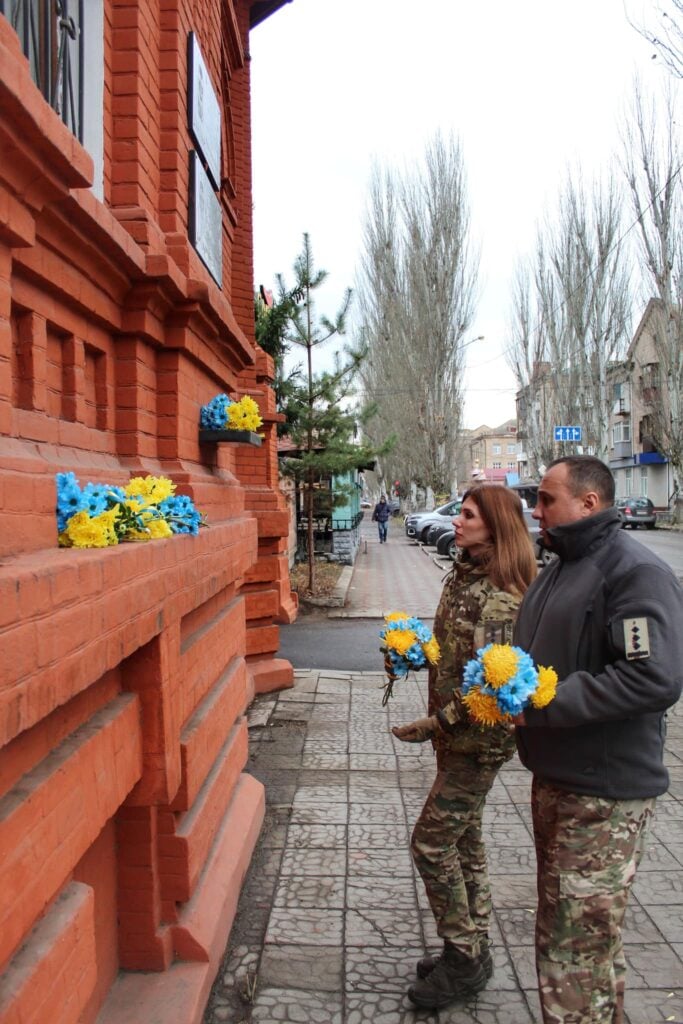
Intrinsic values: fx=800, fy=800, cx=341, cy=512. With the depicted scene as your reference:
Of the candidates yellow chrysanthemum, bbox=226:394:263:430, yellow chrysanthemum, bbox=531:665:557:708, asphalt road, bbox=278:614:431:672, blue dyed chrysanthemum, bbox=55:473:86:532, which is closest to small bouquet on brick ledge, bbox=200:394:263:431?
yellow chrysanthemum, bbox=226:394:263:430

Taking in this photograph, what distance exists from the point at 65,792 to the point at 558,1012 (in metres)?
1.53

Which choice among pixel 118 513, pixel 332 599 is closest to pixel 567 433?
pixel 332 599

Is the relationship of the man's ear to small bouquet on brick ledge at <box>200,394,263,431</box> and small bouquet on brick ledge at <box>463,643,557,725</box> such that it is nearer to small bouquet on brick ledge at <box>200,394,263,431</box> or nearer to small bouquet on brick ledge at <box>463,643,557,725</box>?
small bouquet on brick ledge at <box>463,643,557,725</box>

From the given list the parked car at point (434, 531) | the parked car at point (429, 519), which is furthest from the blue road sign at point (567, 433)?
the parked car at point (434, 531)

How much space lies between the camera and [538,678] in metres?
2.22

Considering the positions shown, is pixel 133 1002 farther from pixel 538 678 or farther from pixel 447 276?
pixel 447 276

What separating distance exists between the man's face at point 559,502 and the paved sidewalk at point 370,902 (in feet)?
5.68

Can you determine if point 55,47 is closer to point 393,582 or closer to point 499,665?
point 499,665

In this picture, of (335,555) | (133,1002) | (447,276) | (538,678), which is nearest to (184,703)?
(133,1002)

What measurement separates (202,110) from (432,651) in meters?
2.87

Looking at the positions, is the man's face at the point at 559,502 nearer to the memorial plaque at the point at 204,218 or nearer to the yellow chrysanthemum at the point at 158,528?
the yellow chrysanthemum at the point at 158,528

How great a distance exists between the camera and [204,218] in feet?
13.4

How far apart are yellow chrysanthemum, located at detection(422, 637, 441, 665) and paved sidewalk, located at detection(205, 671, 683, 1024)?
119 centimetres

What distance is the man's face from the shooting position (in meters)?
2.46
